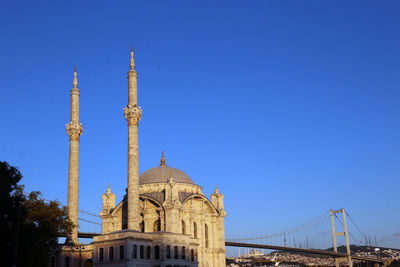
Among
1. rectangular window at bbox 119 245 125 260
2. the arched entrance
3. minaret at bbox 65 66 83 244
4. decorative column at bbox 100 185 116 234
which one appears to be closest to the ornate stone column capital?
minaret at bbox 65 66 83 244

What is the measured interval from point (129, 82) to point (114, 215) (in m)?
18.4

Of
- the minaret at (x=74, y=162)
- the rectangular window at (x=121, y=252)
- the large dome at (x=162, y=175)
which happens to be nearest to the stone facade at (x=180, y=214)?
the large dome at (x=162, y=175)

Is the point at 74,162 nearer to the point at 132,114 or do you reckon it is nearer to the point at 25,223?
the point at 132,114

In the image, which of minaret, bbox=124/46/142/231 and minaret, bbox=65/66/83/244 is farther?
minaret, bbox=65/66/83/244

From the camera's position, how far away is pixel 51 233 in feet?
143

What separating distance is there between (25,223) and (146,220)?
833 inches

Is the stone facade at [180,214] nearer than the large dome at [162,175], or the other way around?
the stone facade at [180,214]

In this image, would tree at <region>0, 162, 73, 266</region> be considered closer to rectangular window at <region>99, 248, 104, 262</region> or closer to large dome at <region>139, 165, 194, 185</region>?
rectangular window at <region>99, 248, 104, 262</region>

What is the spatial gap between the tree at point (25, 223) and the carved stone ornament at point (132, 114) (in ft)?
37.2

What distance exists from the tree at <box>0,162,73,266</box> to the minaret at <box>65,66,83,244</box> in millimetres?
4601

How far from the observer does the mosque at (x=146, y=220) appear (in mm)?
46250

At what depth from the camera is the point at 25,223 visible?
3844 cm

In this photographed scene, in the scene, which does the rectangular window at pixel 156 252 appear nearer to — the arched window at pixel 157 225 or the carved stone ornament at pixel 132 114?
the arched window at pixel 157 225

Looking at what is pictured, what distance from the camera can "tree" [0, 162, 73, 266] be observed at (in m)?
31.8
